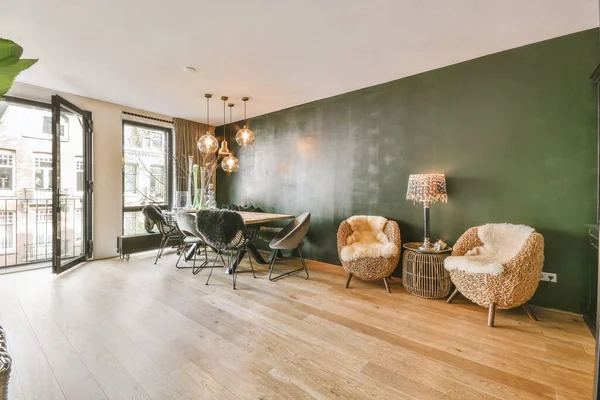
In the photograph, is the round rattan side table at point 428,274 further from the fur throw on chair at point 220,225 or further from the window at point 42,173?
the window at point 42,173

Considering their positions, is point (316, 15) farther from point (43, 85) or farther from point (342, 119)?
point (43, 85)

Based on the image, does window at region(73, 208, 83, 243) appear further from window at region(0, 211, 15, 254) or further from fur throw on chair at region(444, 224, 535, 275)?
fur throw on chair at region(444, 224, 535, 275)

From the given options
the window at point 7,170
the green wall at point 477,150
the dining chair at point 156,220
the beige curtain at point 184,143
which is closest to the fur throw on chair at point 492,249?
the green wall at point 477,150

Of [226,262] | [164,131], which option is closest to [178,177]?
[164,131]

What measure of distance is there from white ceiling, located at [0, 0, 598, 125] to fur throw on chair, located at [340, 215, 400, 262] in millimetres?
1820

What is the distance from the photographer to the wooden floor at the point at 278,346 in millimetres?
1459

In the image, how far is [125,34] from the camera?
2.38m

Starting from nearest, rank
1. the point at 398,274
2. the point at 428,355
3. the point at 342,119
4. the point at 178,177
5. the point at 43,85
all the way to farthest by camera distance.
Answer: the point at 428,355 → the point at 398,274 → the point at 43,85 → the point at 342,119 → the point at 178,177

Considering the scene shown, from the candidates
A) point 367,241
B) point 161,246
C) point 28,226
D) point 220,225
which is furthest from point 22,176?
point 367,241

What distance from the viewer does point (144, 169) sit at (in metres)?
4.88

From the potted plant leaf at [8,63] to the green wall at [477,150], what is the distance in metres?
3.12

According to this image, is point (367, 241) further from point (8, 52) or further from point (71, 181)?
point (71, 181)

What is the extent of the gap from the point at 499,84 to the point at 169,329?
3.82 m

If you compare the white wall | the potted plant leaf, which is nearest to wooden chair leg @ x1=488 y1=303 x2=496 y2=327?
the potted plant leaf
